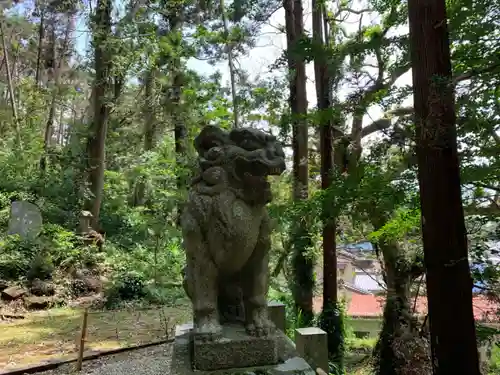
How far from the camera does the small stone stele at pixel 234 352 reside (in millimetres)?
2562

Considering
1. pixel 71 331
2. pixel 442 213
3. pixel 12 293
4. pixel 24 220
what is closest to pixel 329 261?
pixel 442 213

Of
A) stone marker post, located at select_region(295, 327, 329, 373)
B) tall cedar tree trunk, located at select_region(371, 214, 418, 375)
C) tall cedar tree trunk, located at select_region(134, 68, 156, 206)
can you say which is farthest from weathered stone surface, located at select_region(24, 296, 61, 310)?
stone marker post, located at select_region(295, 327, 329, 373)

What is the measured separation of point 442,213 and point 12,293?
7.89 metres

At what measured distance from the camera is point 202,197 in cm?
270

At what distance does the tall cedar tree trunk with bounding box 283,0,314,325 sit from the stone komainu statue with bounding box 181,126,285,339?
385 cm

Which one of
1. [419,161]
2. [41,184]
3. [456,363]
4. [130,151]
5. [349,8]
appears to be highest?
[349,8]

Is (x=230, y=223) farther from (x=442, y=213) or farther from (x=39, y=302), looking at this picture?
(x=39, y=302)

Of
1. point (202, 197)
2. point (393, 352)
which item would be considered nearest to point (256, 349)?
point (202, 197)

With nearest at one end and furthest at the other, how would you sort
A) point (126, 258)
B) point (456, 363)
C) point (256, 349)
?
point (256, 349)
point (456, 363)
point (126, 258)

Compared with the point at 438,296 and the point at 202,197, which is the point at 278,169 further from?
the point at 438,296

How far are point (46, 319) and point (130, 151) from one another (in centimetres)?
745

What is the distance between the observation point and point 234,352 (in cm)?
259

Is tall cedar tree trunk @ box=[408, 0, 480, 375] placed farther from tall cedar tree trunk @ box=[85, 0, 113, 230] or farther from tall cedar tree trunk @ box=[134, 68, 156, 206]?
tall cedar tree trunk @ box=[134, 68, 156, 206]

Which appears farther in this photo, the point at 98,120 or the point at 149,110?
the point at 149,110
